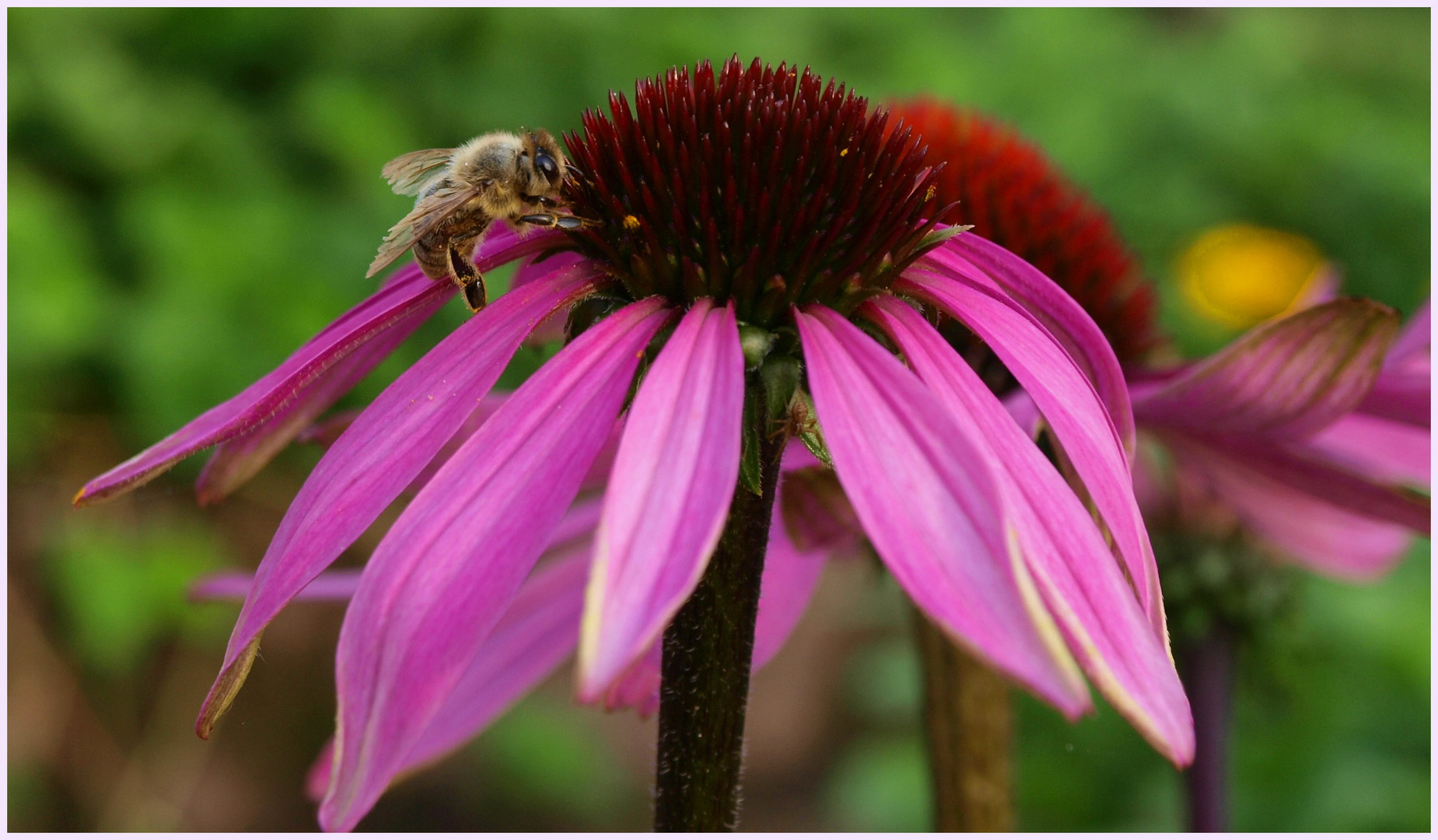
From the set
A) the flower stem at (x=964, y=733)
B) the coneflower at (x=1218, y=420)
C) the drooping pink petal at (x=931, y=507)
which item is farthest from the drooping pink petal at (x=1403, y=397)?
the drooping pink petal at (x=931, y=507)

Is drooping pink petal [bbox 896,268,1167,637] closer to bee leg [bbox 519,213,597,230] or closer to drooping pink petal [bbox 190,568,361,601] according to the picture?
bee leg [bbox 519,213,597,230]

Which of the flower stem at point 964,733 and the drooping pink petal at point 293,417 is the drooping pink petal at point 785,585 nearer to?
the flower stem at point 964,733

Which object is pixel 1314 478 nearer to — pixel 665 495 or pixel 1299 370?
pixel 1299 370

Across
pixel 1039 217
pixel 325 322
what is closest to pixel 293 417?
pixel 1039 217

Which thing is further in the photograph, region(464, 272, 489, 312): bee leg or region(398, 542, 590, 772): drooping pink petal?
region(398, 542, 590, 772): drooping pink petal

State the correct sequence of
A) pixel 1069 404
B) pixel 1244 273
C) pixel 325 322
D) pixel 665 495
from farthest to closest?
1. pixel 1244 273
2. pixel 325 322
3. pixel 1069 404
4. pixel 665 495

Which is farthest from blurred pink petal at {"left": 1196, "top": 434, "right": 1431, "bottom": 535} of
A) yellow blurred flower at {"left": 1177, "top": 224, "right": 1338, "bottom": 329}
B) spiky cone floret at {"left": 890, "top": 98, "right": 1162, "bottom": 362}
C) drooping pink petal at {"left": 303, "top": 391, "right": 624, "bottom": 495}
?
yellow blurred flower at {"left": 1177, "top": 224, "right": 1338, "bottom": 329}

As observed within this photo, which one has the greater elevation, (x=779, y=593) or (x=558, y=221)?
(x=558, y=221)

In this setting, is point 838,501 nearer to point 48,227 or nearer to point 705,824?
point 705,824
